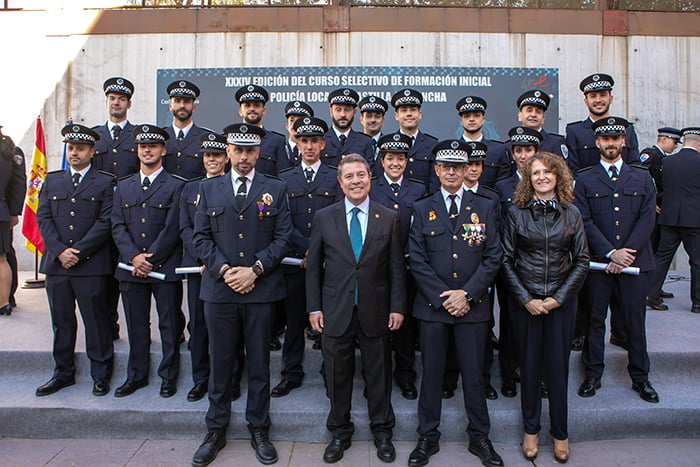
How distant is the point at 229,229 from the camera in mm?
3342

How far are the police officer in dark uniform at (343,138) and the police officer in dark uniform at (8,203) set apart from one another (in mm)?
3649

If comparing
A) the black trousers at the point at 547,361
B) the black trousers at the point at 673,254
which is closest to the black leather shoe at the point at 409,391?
the black trousers at the point at 547,361

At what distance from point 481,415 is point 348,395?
92 centimetres

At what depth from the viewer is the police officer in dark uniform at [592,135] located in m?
4.37

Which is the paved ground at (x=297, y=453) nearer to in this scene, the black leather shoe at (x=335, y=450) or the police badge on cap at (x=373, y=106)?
the black leather shoe at (x=335, y=450)

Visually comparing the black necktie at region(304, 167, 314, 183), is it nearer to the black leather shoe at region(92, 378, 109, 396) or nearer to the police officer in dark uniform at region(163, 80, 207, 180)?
the police officer in dark uniform at region(163, 80, 207, 180)

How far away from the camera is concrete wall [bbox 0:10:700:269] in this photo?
807cm

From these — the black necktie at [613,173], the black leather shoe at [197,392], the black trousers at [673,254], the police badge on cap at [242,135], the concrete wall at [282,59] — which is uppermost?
the concrete wall at [282,59]

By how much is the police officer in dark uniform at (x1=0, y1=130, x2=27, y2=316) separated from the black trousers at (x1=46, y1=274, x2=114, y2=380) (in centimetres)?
179

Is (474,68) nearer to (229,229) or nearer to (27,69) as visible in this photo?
(229,229)

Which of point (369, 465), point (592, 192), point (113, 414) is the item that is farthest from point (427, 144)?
point (113, 414)

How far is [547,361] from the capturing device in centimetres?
324

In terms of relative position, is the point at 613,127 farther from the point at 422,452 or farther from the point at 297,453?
the point at 297,453

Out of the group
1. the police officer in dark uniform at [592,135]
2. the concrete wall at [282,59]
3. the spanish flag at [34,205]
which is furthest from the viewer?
the concrete wall at [282,59]
